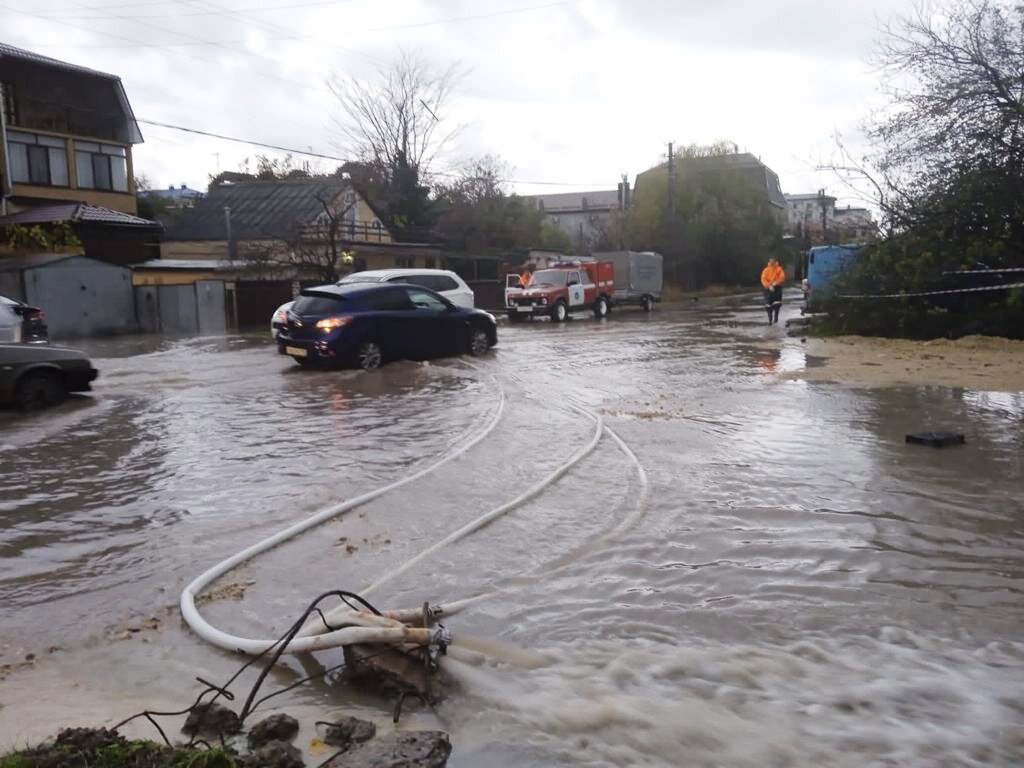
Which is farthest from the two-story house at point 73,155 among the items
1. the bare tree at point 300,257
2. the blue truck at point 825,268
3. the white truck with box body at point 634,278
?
the blue truck at point 825,268

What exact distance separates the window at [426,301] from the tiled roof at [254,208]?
83.8ft

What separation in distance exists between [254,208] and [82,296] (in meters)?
17.7

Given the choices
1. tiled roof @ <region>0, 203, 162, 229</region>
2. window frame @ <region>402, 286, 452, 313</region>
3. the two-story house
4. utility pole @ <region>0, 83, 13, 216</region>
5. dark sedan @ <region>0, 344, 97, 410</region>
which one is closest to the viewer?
dark sedan @ <region>0, 344, 97, 410</region>

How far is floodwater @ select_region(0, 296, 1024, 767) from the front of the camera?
3365 mm

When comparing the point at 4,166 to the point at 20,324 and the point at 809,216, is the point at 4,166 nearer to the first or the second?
the point at 20,324

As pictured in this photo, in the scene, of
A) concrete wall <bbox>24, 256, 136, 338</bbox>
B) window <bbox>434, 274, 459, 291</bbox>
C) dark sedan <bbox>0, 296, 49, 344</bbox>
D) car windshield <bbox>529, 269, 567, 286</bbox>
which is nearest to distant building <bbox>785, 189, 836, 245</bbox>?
car windshield <bbox>529, 269, 567, 286</bbox>

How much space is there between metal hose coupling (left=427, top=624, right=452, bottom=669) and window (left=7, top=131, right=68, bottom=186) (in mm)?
35003

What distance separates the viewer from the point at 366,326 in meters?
14.2

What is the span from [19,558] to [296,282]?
82.8ft

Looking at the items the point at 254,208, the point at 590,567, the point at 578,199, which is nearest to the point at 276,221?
the point at 254,208

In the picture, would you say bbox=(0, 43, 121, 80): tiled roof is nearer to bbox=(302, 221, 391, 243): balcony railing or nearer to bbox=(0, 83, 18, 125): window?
bbox=(0, 83, 18, 125): window

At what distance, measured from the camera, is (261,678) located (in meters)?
3.47

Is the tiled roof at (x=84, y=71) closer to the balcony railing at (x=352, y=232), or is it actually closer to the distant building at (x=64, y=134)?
the distant building at (x=64, y=134)

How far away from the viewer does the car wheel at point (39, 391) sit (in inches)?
423
